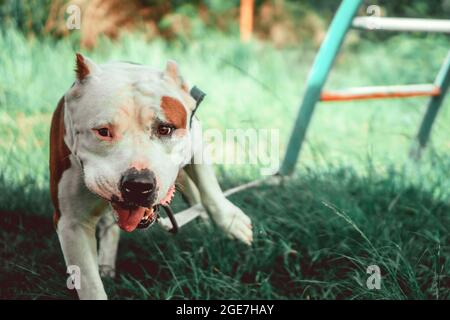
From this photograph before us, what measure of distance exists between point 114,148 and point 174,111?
150mm

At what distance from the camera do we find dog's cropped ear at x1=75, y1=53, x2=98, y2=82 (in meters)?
1.39

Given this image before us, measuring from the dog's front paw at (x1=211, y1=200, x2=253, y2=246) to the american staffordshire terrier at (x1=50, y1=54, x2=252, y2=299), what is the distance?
0.62 ft

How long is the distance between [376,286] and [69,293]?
2.37 feet

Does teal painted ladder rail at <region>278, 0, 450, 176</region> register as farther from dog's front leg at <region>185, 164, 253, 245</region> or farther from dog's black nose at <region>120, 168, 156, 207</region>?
dog's black nose at <region>120, 168, 156, 207</region>

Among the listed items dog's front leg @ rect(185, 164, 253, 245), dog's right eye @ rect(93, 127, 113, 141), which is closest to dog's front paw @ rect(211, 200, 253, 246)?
dog's front leg @ rect(185, 164, 253, 245)

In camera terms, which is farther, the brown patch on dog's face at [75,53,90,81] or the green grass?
the green grass

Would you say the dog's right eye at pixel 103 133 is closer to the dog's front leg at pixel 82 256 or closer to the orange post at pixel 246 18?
the dog's front leg at pixel 82 256

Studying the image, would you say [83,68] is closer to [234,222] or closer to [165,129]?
[165,129]

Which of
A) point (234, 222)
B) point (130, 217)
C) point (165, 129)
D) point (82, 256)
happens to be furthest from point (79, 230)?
point (234, 222)

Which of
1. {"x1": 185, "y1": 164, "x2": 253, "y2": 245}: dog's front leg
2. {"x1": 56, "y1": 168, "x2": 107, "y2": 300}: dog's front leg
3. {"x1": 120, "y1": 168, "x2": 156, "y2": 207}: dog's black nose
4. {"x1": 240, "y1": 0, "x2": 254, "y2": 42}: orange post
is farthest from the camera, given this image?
{"x1": 240, "y1": 0, "x2": 254, "y2": 42}: orange post

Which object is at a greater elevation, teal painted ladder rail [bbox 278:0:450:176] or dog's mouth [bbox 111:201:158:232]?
teal painted ladder rail [bbox 278:0:450:176]

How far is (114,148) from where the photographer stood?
4.41ft

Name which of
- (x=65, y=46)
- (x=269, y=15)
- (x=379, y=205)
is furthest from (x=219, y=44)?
(x=379, y=205)

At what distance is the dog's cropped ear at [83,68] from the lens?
1.39 m
